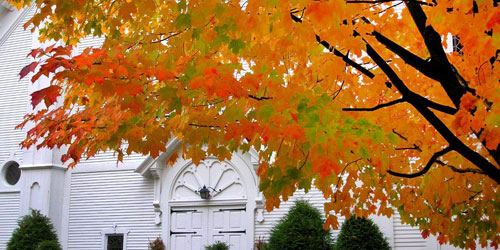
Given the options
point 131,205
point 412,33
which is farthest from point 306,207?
point 412,33

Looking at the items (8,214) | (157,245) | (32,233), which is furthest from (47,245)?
(8,214)

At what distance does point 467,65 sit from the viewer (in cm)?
629

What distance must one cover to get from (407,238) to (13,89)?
1201cm

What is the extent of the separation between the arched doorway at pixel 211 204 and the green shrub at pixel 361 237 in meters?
2.55

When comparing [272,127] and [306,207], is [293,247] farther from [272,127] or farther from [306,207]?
[272,127]

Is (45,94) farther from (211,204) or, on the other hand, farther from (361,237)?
A: (211,204)

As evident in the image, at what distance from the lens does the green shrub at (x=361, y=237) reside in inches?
464

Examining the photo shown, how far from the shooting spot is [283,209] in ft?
44.6

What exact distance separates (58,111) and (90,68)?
11.7 feet

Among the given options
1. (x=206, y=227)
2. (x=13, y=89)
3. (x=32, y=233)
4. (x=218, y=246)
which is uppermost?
(x=13, y=89)

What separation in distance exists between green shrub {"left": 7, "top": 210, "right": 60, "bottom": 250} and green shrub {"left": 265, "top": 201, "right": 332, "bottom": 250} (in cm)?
621

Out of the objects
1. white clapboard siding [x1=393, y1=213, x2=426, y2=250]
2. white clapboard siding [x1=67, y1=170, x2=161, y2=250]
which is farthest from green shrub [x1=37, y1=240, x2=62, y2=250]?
white clapboard siding [x1=393, y1=213, x2=426, y2=250]

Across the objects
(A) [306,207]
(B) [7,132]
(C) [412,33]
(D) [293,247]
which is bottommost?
(D) [293,247]

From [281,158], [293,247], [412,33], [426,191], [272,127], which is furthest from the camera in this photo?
[293,247]
